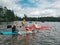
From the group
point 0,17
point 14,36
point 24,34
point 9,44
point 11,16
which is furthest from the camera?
point 11,16

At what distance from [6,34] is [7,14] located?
130m

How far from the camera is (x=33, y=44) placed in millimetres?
28188

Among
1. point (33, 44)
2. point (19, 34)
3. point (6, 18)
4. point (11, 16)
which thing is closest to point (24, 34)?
point (19, 34)

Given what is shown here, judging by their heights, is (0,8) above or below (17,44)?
above

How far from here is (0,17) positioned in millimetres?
145875

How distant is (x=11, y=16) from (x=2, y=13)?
25774 millimetres

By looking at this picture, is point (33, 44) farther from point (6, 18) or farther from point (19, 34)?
point (6, 18)

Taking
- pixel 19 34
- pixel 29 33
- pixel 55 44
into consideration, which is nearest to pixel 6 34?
pixel 19 34

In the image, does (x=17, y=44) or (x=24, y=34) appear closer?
(x=17, y=44)

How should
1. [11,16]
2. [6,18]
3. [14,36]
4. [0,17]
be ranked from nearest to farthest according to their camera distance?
[14,36], [0,17], [6,18], [11,16]

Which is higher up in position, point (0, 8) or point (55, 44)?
point (0, 8)

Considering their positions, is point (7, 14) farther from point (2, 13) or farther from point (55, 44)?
point (55, 44)

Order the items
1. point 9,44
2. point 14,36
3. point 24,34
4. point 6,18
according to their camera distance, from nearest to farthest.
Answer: point 9,44
point 14,36
point 24,34
point 6,18

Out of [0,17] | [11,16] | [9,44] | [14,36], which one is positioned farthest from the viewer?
[11,16]
